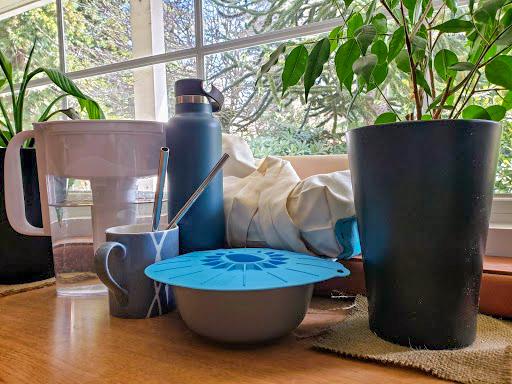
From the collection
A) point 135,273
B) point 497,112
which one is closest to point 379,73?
point 497,112

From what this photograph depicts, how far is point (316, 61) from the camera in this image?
456 mm

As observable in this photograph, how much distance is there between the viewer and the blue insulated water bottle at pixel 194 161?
611mm

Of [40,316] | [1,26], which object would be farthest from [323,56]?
[1,26]

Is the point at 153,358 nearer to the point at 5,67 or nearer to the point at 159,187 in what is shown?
the point at 159,187

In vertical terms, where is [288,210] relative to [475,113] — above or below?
below

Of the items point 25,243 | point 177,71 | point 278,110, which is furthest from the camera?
point 177,71

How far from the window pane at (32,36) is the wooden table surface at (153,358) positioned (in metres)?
1.48

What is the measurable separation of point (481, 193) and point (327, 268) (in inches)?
6.7

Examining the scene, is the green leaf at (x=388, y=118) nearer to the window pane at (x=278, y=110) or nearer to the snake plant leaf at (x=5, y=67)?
the window pane at (x=278, y=110)

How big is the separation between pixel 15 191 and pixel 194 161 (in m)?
0.29

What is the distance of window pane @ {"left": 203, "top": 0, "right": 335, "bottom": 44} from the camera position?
1043mm

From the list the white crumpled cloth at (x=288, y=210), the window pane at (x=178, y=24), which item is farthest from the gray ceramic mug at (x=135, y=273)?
the window pane at (x=178, y=24)

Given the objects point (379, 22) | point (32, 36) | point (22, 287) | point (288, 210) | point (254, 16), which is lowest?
point (22, 287)

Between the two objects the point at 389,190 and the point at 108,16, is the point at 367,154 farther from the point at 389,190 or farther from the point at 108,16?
the point at 108,16
